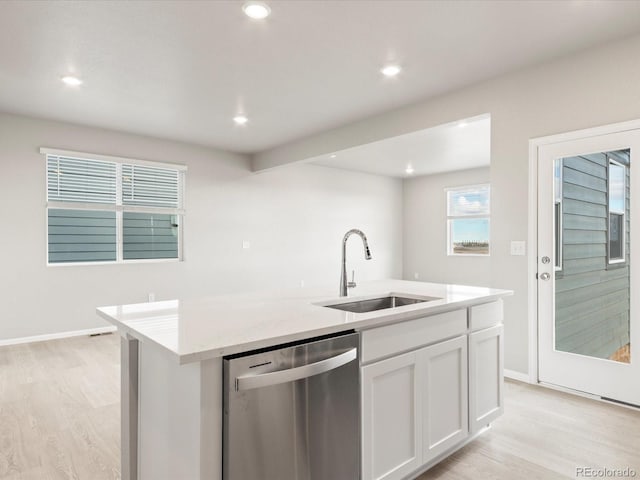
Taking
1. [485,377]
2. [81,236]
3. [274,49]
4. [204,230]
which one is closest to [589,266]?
[485,377]

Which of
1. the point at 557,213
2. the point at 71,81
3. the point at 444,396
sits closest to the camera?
the point at 444,396

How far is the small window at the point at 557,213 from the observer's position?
304cm

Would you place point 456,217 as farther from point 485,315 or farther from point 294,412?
point 294,412

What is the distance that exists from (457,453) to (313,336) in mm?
1307

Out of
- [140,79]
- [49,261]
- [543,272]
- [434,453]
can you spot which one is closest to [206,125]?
[140,79]

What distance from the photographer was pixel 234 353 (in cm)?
→ 121

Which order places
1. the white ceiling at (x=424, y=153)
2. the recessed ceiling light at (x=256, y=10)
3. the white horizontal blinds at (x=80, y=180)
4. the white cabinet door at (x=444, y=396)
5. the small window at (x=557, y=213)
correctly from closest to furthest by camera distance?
the white cabinet door at (x=444, y=396), the recessed ceiling light at (x=256, y=10), the small window at (x=557, y=213), the white horizontal blinds at (x=80, y=180), the white ceiling at (x=424, y=153)

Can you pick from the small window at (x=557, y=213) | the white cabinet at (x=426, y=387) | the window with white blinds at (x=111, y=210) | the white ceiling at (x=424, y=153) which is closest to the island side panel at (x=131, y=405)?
the white cabinet at (x=426, y=387)

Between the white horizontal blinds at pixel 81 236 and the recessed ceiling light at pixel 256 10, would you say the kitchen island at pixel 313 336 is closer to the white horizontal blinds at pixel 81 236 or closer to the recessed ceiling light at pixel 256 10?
the recessed ceiling light at pixel 256 10

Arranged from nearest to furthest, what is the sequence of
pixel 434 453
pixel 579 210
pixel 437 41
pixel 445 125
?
pixel 434 453 < pixel 437 41 < pixel 579 210 < pixel 445 125

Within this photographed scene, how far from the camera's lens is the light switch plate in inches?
126

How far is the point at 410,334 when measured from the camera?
177 cm

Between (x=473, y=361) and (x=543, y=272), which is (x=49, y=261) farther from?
(x=543, y=272)

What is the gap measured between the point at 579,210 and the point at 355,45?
202 centimetres
